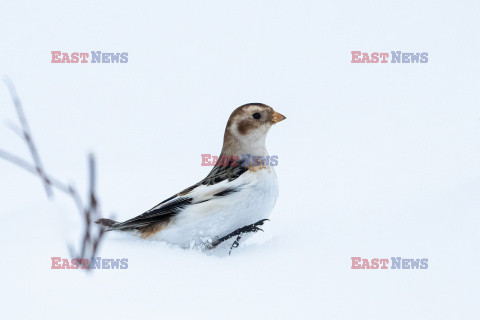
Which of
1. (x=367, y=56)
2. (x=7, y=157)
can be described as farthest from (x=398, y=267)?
(x=367, y=56)

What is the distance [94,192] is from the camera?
260 centimetres

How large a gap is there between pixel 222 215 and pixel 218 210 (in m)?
0.06

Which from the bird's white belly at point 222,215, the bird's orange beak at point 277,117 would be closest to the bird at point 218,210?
the bird's white belly at point 222,215

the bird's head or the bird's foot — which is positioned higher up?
the bird's head

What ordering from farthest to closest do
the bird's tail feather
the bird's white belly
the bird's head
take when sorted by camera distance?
the bird's head < the bird's tail feather < the bird's white belly

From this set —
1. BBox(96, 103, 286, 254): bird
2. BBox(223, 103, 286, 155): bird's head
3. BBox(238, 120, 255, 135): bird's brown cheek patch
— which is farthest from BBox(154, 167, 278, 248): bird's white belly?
BBox(238, 120, 255, 135): bird's brown cheek patch

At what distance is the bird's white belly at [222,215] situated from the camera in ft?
15.1

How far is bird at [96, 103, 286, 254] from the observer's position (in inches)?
182

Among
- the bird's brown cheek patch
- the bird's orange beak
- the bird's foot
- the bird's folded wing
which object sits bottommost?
the bird's foot

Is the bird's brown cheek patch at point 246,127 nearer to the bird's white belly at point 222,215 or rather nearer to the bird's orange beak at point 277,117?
the bird's orange beak at point 277,117

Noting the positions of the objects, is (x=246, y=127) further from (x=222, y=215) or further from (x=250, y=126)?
(x=222, y=215)

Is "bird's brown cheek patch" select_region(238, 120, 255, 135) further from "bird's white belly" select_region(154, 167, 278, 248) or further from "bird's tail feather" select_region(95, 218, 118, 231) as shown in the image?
"bird's tail feather" select_region(95, 218, 118, 231)

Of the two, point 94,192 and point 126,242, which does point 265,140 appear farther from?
point 94,192

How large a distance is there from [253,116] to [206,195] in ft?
3.00
